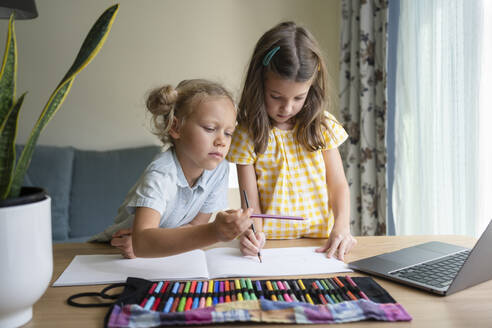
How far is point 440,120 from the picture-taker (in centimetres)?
188

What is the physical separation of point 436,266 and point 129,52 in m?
2.50

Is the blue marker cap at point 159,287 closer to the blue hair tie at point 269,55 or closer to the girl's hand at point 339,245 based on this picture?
the girl's hand at point 339,245

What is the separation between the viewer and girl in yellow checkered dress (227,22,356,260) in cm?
126

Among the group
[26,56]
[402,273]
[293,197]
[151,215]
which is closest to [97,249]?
[151,215]

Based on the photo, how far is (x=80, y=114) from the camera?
2.79 m

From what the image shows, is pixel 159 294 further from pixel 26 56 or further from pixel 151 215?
pixel 26 56

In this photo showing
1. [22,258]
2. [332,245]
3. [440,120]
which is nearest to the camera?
[22,258]

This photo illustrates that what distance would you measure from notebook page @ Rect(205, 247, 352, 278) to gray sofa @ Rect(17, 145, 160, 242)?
68.7 inches

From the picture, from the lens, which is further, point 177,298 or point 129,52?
point 129,52

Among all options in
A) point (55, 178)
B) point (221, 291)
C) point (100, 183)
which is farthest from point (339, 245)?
point (55, 178)

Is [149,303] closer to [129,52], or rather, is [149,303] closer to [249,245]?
[249,245]

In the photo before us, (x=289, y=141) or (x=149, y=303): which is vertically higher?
(x=289, y=141)

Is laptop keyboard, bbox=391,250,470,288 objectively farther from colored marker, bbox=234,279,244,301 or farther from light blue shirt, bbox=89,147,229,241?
light blue shirt, bbox=89,147,229,241

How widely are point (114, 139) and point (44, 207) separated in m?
2.33
